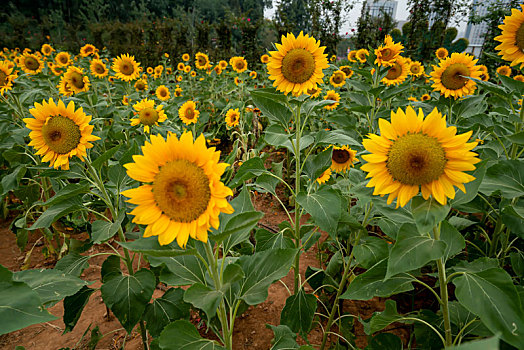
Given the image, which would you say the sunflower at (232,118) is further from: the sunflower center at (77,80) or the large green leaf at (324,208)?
the large green leaf at (324,208)

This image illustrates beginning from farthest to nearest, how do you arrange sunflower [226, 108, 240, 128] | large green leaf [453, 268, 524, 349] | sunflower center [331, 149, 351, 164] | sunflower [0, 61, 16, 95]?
sunflower [226, 108, 240, 128] → sunflower [0, 61, 16, 95] → sunflower center [331, 149, 351, 164] → large green leaf [453, 268, 524, 349]

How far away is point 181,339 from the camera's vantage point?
47.7 inches

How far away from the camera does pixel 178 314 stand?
1.76 m

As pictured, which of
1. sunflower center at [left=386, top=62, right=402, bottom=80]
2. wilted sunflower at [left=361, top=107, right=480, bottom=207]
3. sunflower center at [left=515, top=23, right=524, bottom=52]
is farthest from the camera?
sunflower center at [left=386, top=62, right=402, bottom=80]

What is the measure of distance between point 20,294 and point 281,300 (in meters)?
2.11

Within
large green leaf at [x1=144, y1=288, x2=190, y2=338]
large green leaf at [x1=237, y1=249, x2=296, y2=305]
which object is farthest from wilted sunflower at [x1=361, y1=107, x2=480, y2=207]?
large green leaf at [x1=144, y1=288, x2=190, y2=338]

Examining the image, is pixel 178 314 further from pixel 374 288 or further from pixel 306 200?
pixel 374 288

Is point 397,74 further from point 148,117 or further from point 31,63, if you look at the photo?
point 31,63

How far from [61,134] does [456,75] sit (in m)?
3.20

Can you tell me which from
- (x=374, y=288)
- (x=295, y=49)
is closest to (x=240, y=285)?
(x=374, y=288)

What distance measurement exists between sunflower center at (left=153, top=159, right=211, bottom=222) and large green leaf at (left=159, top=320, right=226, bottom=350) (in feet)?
1.58

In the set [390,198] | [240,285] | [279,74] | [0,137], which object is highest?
[279,74]

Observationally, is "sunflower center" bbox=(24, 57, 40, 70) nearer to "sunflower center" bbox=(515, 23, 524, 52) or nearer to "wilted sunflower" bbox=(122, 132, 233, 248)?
"wilted sunflower" bbox=(122, 132, 233, 248)

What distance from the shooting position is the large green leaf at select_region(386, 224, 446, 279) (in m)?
1.09
